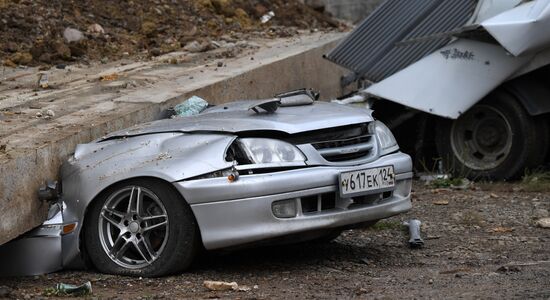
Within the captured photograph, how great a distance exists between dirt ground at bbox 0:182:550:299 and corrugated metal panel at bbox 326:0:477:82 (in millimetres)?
1898

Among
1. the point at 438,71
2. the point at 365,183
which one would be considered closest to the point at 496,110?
the point at 438,71

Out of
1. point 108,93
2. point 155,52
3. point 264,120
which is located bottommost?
point 264,120

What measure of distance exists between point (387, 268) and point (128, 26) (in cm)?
756

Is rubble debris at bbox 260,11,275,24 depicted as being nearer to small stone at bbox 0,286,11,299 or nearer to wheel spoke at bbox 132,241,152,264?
wheel spoke at bbox 132,241,152,264

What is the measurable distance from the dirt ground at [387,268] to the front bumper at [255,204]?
0.28 metres

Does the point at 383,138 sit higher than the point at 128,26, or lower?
lower

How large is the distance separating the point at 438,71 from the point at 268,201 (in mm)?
3672

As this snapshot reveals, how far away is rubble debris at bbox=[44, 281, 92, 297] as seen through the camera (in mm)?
5723

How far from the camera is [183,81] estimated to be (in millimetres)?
9562

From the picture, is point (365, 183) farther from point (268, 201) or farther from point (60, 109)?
point (60, 109)

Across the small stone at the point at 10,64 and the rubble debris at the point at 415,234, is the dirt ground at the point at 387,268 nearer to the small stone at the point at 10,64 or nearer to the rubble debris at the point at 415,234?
the rubble debris at the point at 415,234

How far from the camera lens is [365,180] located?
6176mm

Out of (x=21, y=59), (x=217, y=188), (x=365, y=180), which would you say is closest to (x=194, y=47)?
(x=21, y=59)

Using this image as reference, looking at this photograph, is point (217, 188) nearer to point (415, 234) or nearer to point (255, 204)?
point (255, 204)
